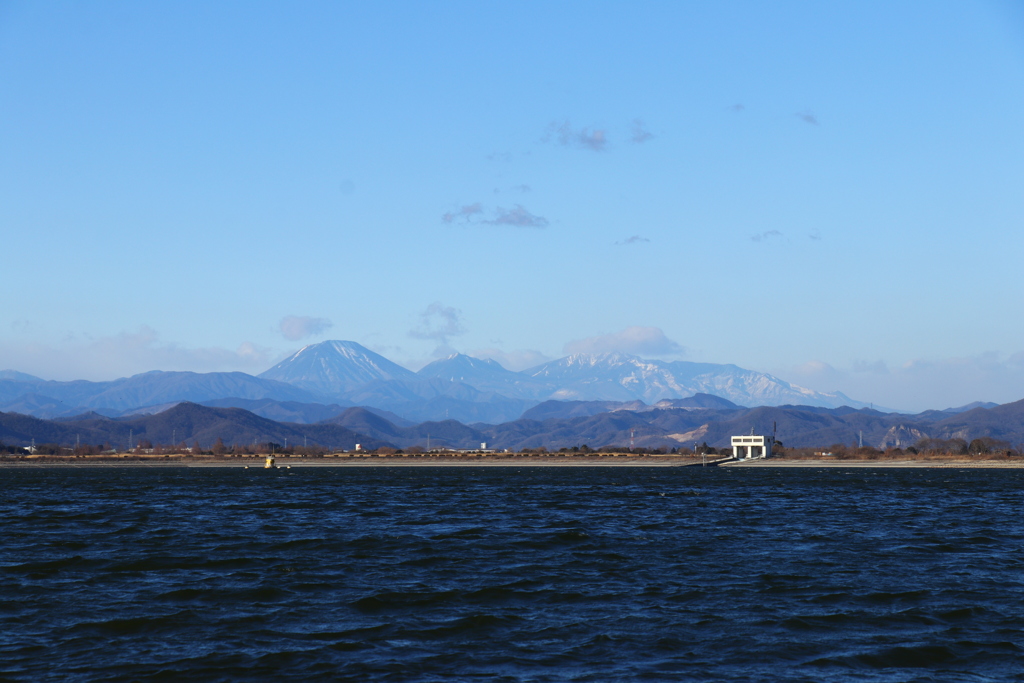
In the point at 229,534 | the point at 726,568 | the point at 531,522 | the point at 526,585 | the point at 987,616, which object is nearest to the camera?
the point at 987,616

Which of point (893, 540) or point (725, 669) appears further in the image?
point (893, 540)

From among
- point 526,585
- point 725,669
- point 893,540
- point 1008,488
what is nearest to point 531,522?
point 893,540

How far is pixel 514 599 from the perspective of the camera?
34.2 m

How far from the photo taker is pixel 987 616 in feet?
102

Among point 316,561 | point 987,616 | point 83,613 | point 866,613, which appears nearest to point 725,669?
point 866,613

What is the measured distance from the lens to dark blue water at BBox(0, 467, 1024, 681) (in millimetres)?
24828

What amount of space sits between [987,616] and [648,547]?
20.5m

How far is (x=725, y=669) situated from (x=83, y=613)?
21.1 m

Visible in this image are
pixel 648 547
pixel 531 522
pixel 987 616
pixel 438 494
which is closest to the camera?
pixel 987 616

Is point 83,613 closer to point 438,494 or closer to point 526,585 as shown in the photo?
point 526,585

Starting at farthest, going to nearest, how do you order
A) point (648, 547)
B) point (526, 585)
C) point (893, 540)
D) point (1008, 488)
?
1. point (1008, 488)
2. point (893, 540)
3. point (648, 547)
4. point (526, 585)

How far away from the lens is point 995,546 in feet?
167

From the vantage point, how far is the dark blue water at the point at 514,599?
24.8 meters

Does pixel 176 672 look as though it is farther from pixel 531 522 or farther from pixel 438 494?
pixel 438 494
